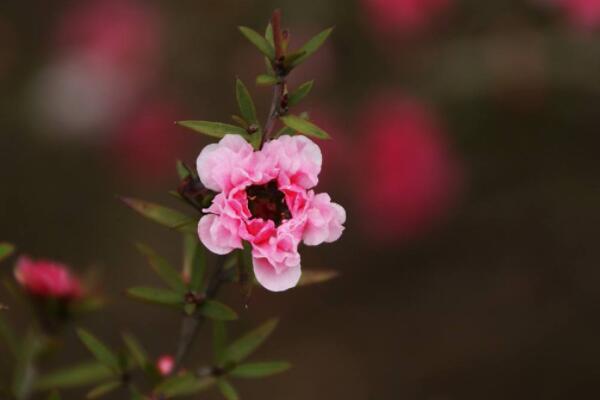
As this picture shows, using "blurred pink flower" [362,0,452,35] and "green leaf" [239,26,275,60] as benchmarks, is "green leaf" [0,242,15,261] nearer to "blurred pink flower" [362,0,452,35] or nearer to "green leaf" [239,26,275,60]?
"green leaf" [239,26,275,60]

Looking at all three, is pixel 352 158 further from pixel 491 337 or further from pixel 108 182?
pixel 108 182

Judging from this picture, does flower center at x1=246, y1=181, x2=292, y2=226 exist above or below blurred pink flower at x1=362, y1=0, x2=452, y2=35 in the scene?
below

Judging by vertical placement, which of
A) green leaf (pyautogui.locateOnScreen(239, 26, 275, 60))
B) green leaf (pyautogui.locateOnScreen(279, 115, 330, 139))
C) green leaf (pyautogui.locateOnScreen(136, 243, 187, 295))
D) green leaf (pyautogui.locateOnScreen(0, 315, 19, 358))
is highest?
green leaf (pyautogui.locateOnScreen(239, 26, 275, 60))

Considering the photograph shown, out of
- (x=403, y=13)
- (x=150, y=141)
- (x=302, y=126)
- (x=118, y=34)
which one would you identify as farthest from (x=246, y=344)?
(x=118, y=34)

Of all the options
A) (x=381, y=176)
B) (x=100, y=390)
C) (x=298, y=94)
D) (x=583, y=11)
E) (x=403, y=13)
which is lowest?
(x=100, y=390)

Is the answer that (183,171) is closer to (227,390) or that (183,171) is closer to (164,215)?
(164,215)

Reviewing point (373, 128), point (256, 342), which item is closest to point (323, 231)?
point (256, 342)

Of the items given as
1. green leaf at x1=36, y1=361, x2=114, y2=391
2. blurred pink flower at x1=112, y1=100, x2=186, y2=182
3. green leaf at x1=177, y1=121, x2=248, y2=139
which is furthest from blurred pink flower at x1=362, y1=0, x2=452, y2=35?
green leaf at x1=177, y1=121, x2=248, y2=139
